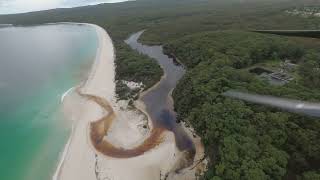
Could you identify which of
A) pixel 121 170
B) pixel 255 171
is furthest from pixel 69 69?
pixel 255 171

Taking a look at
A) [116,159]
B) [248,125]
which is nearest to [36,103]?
[116,159]

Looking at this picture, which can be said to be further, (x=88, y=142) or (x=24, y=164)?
(x=88, y=142)

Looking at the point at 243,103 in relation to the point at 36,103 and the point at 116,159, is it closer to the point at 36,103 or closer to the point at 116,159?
the point at 116,159

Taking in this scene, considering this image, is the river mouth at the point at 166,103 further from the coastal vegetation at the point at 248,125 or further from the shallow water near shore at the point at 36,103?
the shallow water near shore at the point at 36,103

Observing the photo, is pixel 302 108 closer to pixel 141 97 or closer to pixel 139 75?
pixel 141 97

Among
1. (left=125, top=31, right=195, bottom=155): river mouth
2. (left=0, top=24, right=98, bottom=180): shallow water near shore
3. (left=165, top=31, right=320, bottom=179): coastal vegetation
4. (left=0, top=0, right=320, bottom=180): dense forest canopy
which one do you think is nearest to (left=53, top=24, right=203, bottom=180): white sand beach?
(left=125, top=31, right=195, bottom=155): river mouth

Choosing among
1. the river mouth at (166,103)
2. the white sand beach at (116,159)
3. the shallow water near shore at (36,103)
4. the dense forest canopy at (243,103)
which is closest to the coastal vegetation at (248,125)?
the dense forest canopy at (243,103)

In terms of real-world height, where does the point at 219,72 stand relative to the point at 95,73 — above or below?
above
